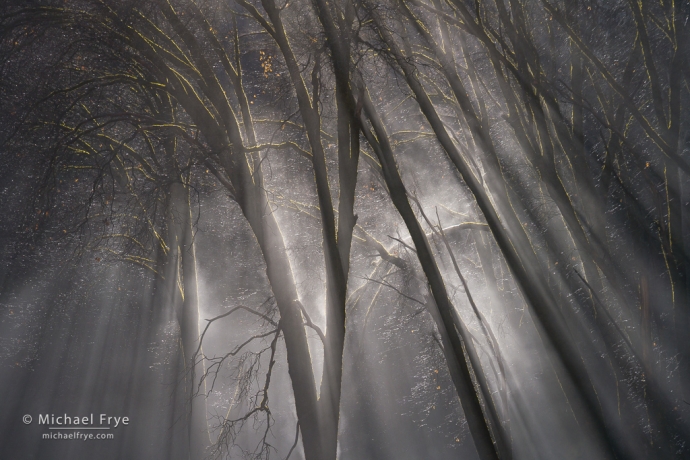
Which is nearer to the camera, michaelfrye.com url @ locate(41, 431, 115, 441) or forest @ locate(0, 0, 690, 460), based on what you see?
forest @ locate(0, 0, 690, 460)

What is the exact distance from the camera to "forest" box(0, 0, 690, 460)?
5398 mm

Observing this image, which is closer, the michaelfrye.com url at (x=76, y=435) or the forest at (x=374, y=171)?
the forest at (x=374, y=171)

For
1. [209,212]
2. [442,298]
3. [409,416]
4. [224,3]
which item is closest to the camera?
[442,298]

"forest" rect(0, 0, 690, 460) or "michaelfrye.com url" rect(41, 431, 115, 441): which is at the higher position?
"michaelfrye.com url" rect(41, 431, 115, 441)

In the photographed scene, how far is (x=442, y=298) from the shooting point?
495 cm

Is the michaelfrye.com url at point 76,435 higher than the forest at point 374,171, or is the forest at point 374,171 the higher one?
the michaelfrye.com url at point 76,435

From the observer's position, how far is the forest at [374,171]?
17.7 feet

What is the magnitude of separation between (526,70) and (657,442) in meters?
5.20

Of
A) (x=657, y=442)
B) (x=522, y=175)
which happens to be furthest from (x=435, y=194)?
(x=657, y=442)

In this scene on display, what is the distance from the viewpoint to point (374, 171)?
821cm

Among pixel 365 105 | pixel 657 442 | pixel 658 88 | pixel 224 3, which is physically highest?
pixel 224 3

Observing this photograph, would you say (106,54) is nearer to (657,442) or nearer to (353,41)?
(353,41)

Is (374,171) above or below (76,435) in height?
below

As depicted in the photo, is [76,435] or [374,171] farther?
[76,435]
